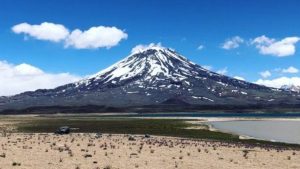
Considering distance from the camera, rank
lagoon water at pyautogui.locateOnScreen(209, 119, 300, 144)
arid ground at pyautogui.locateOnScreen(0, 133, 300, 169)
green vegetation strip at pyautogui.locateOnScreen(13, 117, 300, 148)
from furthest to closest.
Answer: lagoon water at pyautogui.locateOnScreen(209, 119, 300, 144) → green vegetation strip at pyautogui.locateOnScreen(13, 117, 300, 148) → arid ground at pyautogui.locateOnScreen(0, 133, 300, 169)

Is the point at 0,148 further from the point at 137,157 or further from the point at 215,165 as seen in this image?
the point at 215,165

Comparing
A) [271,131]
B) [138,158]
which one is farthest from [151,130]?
[138,158]

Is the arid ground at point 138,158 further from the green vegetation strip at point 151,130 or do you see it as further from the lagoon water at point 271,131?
the lagoon water at point 271,131

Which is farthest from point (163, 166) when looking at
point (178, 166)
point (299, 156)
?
point (299, 156)

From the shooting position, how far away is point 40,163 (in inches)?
1300

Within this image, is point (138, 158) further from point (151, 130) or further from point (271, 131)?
point (271, 131)

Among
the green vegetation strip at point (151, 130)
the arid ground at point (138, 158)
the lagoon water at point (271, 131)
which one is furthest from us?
the lagoon water at point (271, 131)

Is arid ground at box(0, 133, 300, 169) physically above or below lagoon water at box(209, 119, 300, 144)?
below

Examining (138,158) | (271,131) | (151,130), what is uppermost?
(271,131)

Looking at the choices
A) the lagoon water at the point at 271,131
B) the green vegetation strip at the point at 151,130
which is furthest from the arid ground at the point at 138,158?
the lagoon water at the point at 271,131

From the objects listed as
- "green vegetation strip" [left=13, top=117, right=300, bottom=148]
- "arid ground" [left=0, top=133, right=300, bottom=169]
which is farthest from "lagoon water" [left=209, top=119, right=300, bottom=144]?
"arid ground" [left=0, top=133, right=300, bottom=169]

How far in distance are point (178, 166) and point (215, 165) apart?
2.87 meters

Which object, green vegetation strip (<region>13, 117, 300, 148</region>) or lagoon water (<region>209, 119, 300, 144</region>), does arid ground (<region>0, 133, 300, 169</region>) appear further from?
lagoon water (<region>209, 119, 300, 144</region>)

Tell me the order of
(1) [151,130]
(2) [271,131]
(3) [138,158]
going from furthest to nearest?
(2) [271,131]
(1) [151,130]
(3) [138,158]
